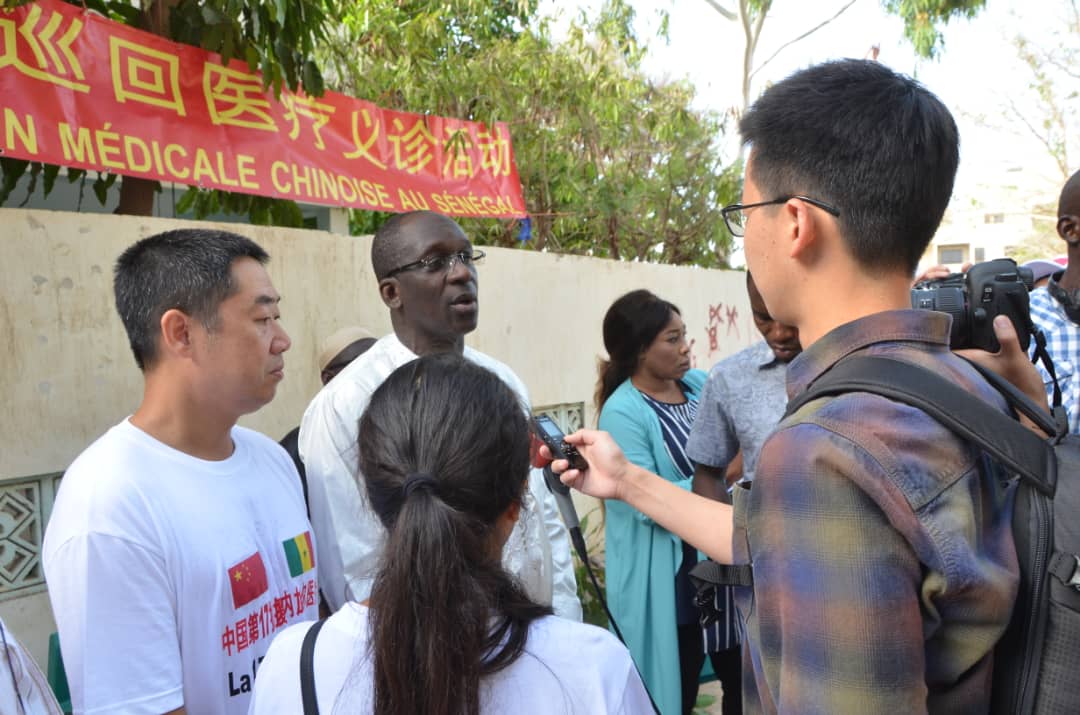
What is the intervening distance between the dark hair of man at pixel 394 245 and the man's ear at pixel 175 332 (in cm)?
81

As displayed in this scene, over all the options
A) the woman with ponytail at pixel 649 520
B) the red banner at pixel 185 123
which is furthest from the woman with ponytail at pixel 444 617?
the red banner at pixel 185 123

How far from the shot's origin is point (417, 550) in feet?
3.62

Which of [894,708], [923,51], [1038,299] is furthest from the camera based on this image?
[923,51]

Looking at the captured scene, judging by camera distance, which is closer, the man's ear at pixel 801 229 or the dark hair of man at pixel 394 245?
the man's ear at pixel 801 229

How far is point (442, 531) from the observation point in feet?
3.63

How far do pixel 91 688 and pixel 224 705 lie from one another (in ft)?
0.80

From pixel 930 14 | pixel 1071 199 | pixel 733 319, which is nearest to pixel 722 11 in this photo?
pixel 930 14

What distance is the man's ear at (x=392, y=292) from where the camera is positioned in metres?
2.49

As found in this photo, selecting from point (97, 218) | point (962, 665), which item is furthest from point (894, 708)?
point (97, 218)

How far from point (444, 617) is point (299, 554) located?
2.82 ft

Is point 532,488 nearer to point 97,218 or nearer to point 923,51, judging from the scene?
point 97,218

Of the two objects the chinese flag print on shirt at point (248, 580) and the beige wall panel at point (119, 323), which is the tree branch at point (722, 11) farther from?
the chinese flag print on shirt at point (248, 580)

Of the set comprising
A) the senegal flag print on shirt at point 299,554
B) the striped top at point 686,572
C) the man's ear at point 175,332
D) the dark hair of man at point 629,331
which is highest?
the man's ear at point 175,332

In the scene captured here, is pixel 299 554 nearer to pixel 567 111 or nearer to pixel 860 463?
pixel 860 463
